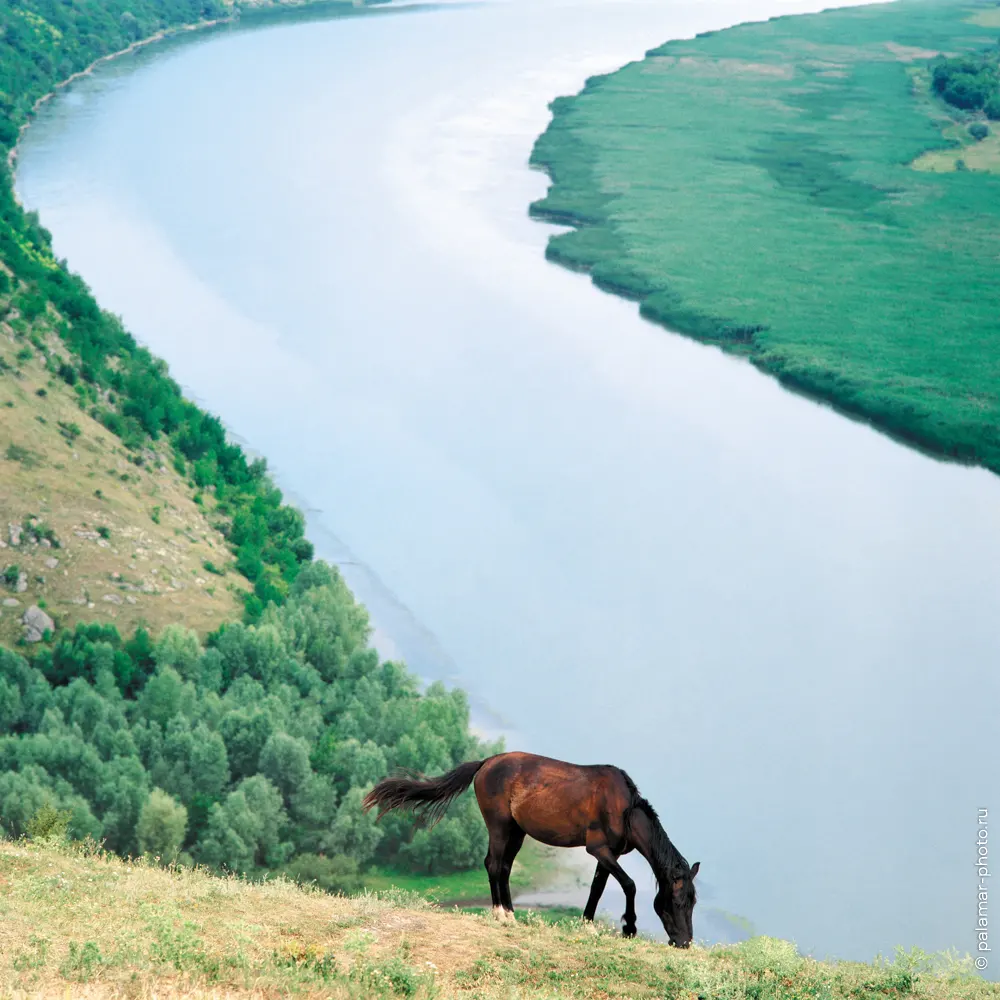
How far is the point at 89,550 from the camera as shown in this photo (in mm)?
33406

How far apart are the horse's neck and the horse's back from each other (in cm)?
16

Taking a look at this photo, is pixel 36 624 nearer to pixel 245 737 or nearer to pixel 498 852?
pixel 245 737

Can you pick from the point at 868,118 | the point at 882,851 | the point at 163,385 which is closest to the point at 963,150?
the point at 868,118

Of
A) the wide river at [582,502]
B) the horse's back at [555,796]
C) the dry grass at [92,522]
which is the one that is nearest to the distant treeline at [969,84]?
the wide river at [582,502]

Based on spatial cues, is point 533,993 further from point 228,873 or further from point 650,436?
point 650,436

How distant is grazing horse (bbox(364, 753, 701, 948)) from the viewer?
15.0m

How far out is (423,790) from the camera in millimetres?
15867

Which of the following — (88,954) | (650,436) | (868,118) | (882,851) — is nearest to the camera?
(88,954)

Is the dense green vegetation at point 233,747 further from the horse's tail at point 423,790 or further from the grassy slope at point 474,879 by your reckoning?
the horse's tail at point 423,790

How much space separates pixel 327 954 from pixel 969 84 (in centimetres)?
9887

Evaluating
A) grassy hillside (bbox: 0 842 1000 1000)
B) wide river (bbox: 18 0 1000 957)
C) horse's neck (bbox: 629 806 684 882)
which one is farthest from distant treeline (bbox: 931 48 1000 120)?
grassy hillside (bbox: 0 842 1000 1000)

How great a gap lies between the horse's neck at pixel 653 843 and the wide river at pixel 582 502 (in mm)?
12915

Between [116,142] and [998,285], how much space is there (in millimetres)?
54253

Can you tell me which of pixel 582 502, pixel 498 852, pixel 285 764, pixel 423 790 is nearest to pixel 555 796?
pixel 498 852
